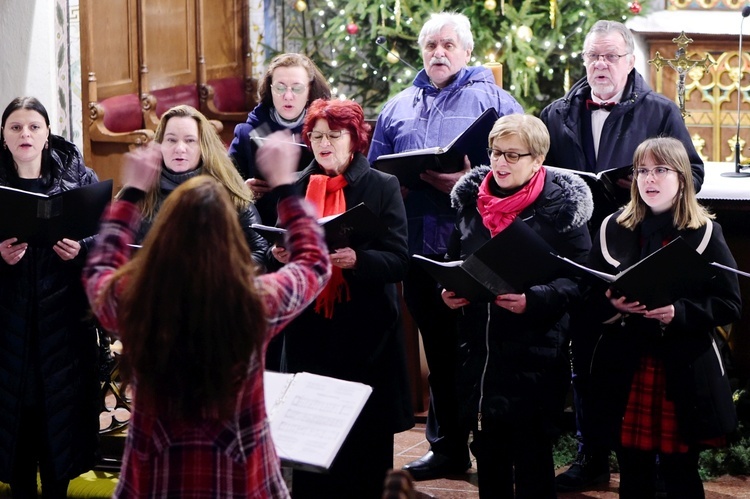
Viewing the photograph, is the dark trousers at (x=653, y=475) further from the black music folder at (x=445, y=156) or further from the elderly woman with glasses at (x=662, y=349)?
the black music folder at (x=445, y=156)

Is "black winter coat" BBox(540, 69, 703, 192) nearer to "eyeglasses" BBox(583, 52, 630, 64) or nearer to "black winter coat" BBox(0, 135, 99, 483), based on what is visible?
"eyeglasses" BBox(583, 52, 630, 64)

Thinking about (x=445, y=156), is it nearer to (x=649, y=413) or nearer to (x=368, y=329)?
(x=368, y=329)

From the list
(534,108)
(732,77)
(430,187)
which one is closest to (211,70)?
(534,108)

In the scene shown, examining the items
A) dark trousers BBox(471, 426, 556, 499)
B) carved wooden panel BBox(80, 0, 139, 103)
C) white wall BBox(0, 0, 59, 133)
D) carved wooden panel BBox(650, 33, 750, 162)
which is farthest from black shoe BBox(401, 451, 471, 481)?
carved wooden panel BBox(650, 33, 750, 162)

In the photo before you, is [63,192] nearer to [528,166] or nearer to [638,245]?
[528,166]

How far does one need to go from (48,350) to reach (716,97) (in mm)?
5538

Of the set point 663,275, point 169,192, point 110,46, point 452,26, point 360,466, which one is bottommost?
point 360,466

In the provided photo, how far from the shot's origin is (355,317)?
3633mm

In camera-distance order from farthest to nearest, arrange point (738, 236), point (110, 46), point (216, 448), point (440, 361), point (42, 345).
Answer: point (110, 46)
point (738, 236)
point (440, 361)
point (42, 345)
point (216, 448)

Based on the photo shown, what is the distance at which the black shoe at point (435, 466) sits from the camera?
4.36 m

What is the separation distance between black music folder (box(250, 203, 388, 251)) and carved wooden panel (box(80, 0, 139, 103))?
3257 mm

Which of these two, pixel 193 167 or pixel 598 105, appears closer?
pixel 193 167

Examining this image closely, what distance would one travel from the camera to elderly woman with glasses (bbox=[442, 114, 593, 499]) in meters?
3.46

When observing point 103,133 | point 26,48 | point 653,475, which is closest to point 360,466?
point 653,475
